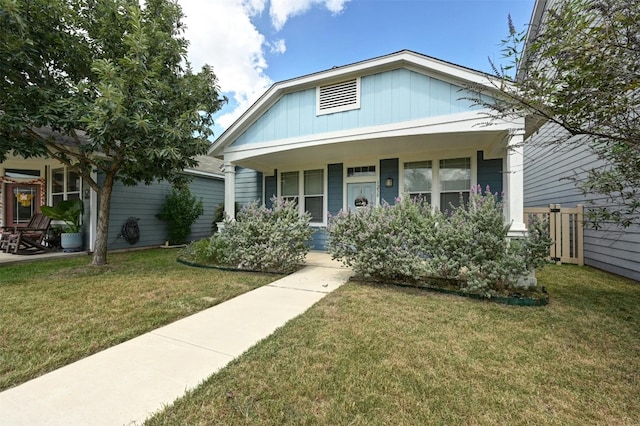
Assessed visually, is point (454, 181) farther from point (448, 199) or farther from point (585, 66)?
point (585, 66)

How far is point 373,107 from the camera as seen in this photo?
6074 millimetres

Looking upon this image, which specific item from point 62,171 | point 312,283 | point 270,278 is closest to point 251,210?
point 270,278

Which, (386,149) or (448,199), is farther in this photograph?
(448,199)

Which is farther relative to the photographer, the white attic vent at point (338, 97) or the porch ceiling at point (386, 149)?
the white attic vent at point (338, 97)

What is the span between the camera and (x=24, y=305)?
372 cm

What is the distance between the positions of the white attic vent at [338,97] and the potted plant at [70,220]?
24.4 ft

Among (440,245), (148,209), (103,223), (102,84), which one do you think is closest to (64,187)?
(148,209)

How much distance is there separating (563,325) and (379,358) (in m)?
2.35

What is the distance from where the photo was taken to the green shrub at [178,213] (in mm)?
10281

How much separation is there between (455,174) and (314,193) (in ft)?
12.9

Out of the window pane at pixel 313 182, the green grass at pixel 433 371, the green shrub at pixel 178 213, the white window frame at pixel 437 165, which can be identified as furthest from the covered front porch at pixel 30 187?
the white window frame at pixel 437 165

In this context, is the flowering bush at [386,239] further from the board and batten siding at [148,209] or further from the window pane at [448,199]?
the board and batten siding at [148,209]

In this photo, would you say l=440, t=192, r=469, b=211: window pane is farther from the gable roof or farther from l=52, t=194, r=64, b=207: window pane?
l=52, t=194, r=64, b=207: window pane

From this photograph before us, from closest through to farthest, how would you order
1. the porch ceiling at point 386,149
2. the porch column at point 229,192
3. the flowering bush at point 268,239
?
the flowering bush at point 268,239, the porch ceiling at point 386,149, the porch column at point 229,192
